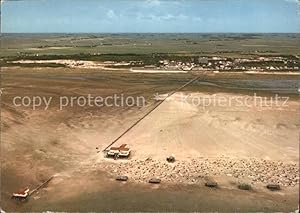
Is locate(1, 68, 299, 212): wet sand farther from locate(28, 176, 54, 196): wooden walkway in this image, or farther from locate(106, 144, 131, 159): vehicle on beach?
locate(106, 144, 131, 159): vehicle on beach

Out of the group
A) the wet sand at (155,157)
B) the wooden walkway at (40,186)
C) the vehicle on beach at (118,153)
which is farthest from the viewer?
the vehicle on beach at (118,153)

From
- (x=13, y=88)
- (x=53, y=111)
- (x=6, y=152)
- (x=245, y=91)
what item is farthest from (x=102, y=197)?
(x=245, y=91)

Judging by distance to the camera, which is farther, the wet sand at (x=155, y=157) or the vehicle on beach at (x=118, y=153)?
the vehicle on beach at (x=118, y=153)

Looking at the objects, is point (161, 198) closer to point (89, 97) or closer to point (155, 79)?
point (89, 97)

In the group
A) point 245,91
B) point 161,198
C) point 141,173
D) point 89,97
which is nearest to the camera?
point 161,198

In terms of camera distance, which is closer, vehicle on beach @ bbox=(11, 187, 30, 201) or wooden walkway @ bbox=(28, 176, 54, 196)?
vehicle on beach @ bbox=(11, 187, 30, 201)

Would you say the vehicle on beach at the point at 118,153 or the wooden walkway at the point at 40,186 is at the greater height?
the vehicle on beach at the point at 118,153

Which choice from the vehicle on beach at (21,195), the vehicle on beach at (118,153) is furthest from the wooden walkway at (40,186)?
the vehicle on beach at (118,153)

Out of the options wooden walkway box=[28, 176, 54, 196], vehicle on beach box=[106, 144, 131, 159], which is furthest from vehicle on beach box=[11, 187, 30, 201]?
vehicle on beach box=[106, 144, 131, 159]

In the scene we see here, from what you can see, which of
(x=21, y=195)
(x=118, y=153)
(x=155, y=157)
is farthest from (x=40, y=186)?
(x=155, y=157)

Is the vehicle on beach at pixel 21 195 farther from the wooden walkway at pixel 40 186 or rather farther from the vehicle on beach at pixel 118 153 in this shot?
the vehicle on beach at pixel 118 153

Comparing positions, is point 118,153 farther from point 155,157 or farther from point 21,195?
point 21,195
